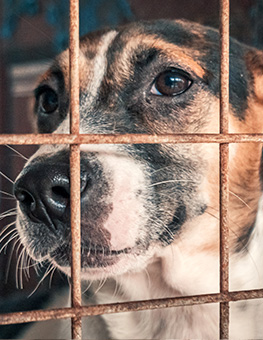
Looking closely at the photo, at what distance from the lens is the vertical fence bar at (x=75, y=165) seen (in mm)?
770

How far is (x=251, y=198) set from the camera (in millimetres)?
1484

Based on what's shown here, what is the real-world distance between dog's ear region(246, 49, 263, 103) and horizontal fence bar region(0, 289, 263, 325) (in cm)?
86

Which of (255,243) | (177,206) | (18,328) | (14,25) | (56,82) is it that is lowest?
(18,328)

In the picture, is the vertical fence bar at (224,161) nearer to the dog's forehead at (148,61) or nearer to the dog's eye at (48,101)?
the dog's forehead at (148,61)

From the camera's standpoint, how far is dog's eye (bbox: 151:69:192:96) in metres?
1.38

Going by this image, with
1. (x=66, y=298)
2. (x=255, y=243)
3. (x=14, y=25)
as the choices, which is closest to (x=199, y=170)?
(x=255, y=243)

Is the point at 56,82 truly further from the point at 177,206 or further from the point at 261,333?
the point at 261,333

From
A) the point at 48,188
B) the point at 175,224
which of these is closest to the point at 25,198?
the point at 48,188

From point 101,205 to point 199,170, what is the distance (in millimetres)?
455

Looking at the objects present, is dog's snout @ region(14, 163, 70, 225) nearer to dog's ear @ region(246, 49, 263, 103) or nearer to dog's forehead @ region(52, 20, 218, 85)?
dog's forehead @ region(52, 20, 218, 85)

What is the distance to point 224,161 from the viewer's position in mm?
906

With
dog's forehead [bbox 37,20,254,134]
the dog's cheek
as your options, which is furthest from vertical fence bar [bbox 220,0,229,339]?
dog's forehead [bbox 37,20,254,134]

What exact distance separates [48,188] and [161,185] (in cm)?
40

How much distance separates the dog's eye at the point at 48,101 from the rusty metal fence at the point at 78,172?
946mm
